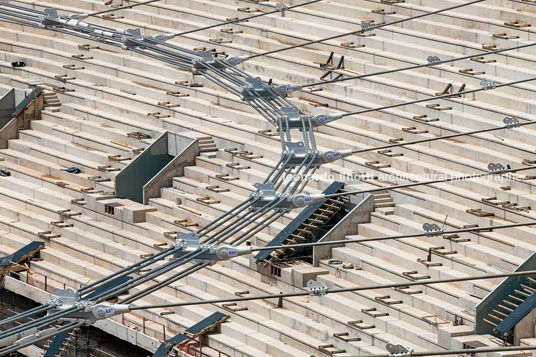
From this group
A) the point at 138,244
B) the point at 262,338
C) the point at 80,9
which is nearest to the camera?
the point at 262,338

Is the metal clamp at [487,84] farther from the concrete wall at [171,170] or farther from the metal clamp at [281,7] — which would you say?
the metal clamp at [281,7]

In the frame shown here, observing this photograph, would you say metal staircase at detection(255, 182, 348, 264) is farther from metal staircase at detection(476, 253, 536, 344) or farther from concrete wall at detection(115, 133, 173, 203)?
concrete wall at detection(115, 133, 173, 203)

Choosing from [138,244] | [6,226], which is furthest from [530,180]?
[6,226]

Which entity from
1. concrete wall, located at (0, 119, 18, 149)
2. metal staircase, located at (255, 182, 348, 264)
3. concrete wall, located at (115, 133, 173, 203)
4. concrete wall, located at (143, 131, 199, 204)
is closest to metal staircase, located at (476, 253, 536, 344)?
metal staircase, located at (255, 182, 348, 264)

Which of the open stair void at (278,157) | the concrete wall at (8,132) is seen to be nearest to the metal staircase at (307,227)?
the open stair void at (278,157)

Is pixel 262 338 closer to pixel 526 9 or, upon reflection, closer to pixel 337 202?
pixel 337 202

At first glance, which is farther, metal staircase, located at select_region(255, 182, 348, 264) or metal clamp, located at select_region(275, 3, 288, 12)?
metal clamp, located at select_region(275, 3, 288, 12)

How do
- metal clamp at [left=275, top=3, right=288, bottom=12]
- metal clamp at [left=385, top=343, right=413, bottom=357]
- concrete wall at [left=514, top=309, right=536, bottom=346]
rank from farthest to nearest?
metal clamp at [left=275, top=3, right=288, bottom=12], concrete wall at [left=514, top=309, right=536, bottom=346], metal clamp at [left=385, top=343, right=413, bottom=357]
